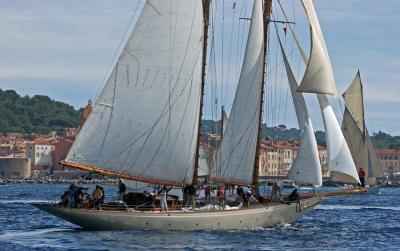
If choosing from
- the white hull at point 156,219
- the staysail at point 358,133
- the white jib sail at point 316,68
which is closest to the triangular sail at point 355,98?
the staysail at point 358,133

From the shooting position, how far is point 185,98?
2188 inches

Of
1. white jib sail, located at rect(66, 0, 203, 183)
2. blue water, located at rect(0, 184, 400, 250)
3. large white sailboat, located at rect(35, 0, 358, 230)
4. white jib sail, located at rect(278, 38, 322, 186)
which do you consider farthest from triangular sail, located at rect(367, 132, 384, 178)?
white jib sail, located at rect(66, 0, 203, 183)

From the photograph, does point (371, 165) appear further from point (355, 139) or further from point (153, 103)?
point (153, 103)

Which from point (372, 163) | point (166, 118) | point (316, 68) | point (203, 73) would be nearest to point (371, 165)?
point (372, 163)

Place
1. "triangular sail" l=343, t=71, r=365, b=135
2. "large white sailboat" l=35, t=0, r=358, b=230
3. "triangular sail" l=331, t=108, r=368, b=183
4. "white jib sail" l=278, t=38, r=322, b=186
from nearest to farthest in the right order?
"large white sailboat" l=35, t=0, r=358, b=230
"white jib sail" l=278, t=38, r=322, b=186
"triangular sail" l=331, t=108, r=368, b=183
"triangular sail" l=343, t=71, r=365, b=135

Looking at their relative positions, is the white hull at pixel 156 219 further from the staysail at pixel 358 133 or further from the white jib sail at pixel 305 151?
the staysail at pixel 358 133

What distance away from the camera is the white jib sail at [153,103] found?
52.8 m

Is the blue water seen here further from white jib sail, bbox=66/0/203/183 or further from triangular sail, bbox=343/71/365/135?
triangular sail, bbox=343/71/365/135

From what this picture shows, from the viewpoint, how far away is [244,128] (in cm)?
5941

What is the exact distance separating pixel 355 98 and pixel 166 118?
9246 cm

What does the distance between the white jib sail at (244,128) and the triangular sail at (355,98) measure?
8436cm

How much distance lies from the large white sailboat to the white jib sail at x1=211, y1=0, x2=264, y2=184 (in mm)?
173

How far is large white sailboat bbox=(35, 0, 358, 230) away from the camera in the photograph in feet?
172

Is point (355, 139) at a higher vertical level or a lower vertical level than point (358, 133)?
lower
